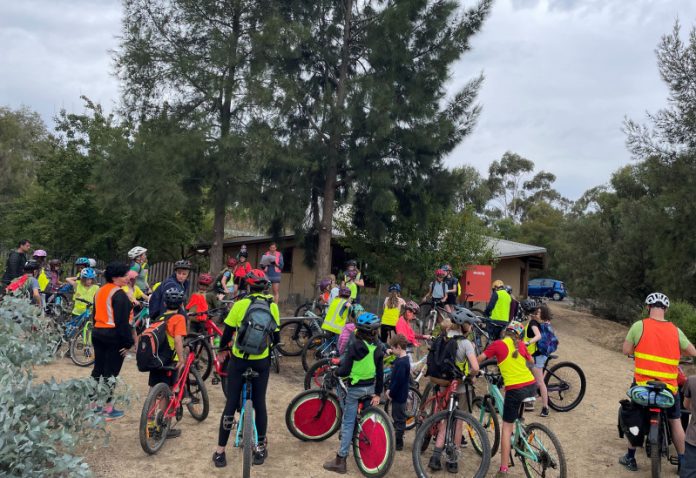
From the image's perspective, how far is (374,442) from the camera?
553 cm

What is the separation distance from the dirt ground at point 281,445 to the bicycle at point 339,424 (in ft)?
0.64

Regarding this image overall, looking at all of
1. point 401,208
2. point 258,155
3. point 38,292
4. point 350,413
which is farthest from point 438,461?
point 401,208

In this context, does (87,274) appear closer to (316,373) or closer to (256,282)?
(316,373)

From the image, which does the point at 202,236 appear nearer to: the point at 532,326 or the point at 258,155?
the point at 258,155

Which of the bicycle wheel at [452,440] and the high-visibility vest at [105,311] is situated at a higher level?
the high-visibility vest at [105,311]

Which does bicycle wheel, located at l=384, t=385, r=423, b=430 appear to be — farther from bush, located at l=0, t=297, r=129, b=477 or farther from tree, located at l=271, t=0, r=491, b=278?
tree, located at l=271, t=0, r=491, b=278

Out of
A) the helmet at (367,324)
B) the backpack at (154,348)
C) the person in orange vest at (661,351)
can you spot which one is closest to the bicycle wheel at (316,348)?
the helmet at (367,324)

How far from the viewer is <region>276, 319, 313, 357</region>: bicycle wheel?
1040cm

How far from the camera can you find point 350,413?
5.55 meters

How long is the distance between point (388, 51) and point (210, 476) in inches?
454

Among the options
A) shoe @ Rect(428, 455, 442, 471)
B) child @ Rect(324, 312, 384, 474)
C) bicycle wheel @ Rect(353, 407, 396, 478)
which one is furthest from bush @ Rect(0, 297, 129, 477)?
shoe @ Rect(428, 455, 442, 471)

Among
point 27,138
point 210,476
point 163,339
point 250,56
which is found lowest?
point 210,476

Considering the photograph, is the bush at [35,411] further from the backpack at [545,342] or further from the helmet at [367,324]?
the backpack at [545,342]

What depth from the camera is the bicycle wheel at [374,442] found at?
5.38 m
